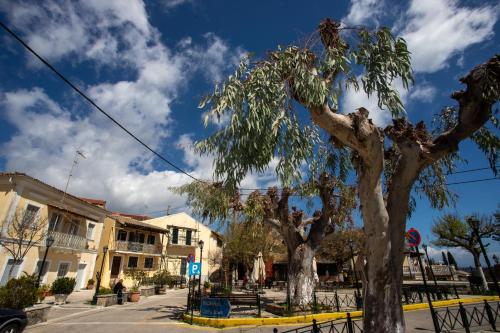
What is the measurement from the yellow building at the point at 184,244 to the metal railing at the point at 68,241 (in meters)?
13.9

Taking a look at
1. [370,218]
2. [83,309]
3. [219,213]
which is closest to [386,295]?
[370,218]

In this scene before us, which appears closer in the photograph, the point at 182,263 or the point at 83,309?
the point at 83,309

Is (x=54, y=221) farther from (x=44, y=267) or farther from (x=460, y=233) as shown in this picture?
(x=460, y=233)

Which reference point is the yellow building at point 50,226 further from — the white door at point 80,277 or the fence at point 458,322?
the fence at point 458,322

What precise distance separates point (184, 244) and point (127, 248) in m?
9.07

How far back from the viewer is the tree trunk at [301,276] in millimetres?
13742

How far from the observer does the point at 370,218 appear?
19.8 ft

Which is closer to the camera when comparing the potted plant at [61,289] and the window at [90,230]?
the potted plant at [61,289]

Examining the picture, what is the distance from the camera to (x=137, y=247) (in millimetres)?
32062

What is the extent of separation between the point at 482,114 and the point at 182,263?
37744mm

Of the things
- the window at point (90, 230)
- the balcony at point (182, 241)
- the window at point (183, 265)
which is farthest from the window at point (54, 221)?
the window at point (183, 265)

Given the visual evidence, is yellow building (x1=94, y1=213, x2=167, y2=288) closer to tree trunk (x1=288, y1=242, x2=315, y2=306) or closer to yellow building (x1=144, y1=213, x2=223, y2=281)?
yellow building (x1=144, y1=213, x2=223, y2=281)

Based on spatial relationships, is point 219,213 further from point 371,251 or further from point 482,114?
point 482,114

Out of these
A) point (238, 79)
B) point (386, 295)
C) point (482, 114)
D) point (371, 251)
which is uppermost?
point (238, 79)
